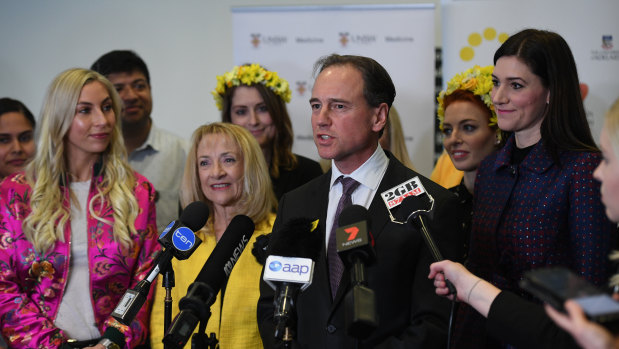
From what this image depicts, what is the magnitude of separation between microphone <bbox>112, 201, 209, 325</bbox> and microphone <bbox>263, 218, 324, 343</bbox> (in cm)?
39

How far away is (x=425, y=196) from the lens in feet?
7.55

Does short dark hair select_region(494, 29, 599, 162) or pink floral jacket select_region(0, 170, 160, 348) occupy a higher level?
short dark hair select_region(494, 29, 599, 162)

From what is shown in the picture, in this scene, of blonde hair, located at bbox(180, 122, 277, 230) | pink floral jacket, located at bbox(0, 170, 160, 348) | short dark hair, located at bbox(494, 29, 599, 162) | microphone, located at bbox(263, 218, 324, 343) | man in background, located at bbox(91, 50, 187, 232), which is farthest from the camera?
man in background, located at bbox(91, 50, 187, 232)

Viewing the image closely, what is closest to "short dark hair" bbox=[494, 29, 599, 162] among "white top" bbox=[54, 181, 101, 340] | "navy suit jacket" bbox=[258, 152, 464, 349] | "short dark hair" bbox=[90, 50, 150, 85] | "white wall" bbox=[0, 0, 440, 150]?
"navy suit jacket" bbox=[258, 152, 464, 349]

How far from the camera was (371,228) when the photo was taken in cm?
222

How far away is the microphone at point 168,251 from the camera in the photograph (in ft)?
6.72

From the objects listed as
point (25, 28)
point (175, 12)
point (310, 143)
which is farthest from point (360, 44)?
point (25, 28)

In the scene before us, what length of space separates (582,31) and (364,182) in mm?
3311

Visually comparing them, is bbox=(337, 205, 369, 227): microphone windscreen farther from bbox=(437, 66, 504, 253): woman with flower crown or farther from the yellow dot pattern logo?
the yellow dot pattern logo

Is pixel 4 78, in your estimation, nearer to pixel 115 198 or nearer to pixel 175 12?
pixel 175 12

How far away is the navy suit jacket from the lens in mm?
2283

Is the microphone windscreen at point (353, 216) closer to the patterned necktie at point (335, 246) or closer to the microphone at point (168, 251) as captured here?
the patterned necktie at point (335, 246)

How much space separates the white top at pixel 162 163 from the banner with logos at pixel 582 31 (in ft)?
8.26

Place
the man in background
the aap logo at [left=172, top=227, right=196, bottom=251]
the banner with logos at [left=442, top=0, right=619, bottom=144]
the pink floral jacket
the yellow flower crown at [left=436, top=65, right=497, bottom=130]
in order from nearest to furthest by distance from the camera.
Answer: the aap logo at [left=172, top=227, right=196, bottom=251] < the pink floral jacket < the yellow flower crown at [left=436, top=65, right=497, bottom=130] < the man in background < the banner with logos at [left=442, top=0, right=619, bottom=144]
